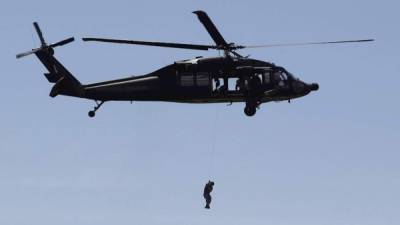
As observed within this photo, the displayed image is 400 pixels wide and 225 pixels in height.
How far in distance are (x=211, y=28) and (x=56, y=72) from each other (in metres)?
11.9

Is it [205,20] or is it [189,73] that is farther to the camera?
[189,73]

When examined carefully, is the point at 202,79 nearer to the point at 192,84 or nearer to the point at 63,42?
the point at 192,84

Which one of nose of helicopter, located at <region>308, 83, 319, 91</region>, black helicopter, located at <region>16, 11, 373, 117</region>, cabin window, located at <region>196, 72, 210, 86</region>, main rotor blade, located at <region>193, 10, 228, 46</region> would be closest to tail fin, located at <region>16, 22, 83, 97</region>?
black helicopter, located at <region>16, 11, 373, 117</region>

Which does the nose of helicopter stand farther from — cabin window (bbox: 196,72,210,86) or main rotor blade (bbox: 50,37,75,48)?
main rotor blade (bbox: 50,37,75,48)

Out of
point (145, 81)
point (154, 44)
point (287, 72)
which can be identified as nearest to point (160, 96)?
point (145, 81)

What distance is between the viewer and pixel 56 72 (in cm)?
5222

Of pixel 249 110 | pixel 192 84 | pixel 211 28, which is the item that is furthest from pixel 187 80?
pixel 249 110

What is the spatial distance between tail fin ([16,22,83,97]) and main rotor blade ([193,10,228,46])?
993cm

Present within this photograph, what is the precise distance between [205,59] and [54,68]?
36.1ft

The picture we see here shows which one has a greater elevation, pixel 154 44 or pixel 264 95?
pixel 154 44

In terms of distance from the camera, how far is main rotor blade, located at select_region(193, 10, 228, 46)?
4725 centimetres

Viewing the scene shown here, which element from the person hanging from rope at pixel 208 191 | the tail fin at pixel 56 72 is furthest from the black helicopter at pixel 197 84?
the person hanging from rope at pixel 208 191

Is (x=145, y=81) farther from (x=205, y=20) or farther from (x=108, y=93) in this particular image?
(x=205, y=20)

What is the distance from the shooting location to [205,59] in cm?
5106
